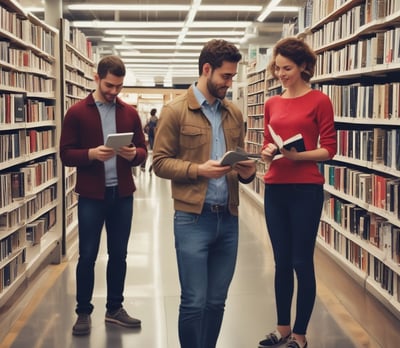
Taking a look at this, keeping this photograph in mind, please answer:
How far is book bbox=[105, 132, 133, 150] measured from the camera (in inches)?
126

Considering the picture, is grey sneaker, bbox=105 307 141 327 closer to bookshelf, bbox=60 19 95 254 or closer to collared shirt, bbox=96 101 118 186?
collared shirt, bbox=96 101 118 186

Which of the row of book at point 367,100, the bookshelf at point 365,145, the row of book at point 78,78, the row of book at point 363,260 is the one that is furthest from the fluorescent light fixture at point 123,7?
the row of book at point 363,260

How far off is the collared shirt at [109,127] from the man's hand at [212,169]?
1244 millimetres

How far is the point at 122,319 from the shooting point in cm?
373

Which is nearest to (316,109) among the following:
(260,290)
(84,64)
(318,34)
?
(260,290)

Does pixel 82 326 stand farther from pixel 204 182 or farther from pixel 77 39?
pixel 77 39

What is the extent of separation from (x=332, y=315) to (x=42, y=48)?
134 inches

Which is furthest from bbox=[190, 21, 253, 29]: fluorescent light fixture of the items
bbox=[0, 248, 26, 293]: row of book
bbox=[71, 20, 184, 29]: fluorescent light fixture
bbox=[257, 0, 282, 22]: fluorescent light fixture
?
bbox=[0, 248, 26, 293]: row of book

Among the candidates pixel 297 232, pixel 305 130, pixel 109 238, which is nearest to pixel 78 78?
pixel 109 238

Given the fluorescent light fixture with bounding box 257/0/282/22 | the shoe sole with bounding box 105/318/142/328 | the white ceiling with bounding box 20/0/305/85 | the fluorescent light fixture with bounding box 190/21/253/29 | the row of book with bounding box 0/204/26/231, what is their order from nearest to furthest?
the shoe sole with bounding box 105/318/142/328 → the row of book with bounding box 0/204/26/231 → the fluorescent light fixture with bounding box 257/0/282/22 → the white ceiling with bounding box 20/0/305/85 → the fluorescent light fixture with bounding box 190/21/253/29

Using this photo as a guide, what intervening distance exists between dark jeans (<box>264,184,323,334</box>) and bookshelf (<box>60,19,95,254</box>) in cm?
299

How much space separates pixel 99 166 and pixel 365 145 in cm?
207

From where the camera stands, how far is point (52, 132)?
19.3 feet

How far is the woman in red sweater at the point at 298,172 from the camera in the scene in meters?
3.14
